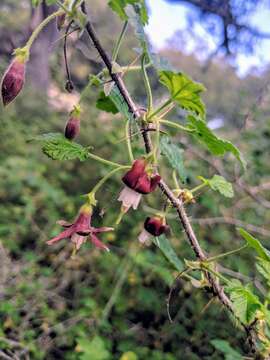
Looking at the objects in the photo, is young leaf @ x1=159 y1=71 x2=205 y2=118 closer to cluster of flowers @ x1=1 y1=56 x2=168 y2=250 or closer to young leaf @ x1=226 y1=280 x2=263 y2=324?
cluster of flowers @ x1=1 y1=56 x2=168 y2=250

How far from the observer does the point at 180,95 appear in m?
0.50

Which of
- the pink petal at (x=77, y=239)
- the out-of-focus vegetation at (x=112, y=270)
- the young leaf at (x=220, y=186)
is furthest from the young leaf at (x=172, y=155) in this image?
the out-of-focus vegetation at (x=112, y=270)

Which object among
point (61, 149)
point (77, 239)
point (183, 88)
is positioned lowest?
point (77, 239)

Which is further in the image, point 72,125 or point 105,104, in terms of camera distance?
point 105,104

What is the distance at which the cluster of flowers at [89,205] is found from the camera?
1.69 feet

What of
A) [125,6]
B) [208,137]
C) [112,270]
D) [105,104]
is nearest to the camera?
[125,6]

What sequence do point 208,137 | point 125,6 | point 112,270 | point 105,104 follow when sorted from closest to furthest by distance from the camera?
point 125,6 → point 208,137 → point 105,104 → point 112,270

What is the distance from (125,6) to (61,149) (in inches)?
8.3

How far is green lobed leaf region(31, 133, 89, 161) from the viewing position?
0.59 metres

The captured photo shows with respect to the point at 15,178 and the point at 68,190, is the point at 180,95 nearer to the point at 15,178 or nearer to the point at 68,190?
the point at 15,178

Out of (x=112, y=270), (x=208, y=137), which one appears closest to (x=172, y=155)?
(x=208, y=137)

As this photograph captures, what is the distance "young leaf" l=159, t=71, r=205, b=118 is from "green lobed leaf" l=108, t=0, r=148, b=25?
0.08m

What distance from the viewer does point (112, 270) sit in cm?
217

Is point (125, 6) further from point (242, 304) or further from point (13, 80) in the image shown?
point (242, 304)
